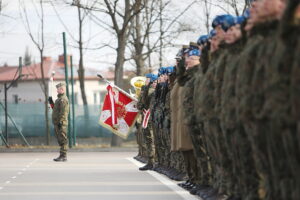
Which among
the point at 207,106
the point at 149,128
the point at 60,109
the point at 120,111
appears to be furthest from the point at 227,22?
the point at 120,111

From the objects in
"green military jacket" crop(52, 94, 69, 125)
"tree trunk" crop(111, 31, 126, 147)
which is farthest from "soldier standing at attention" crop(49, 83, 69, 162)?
"tree trunk" crop(111, 31, 126, 147)

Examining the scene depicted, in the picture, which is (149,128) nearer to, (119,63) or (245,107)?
(245,107)

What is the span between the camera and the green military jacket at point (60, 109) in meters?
27.0

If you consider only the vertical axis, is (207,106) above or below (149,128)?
above

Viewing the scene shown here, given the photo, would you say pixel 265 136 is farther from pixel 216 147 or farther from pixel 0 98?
pixel 0 98

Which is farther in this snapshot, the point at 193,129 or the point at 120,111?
the point at 120,111

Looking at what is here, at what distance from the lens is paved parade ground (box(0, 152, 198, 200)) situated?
15062 millimetres

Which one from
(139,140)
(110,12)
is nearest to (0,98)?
(110,12)

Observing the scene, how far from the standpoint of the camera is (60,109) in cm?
2722

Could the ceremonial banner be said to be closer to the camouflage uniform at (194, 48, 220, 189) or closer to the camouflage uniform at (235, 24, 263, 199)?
the camouflage uniform at (194, 48, 220, 189)

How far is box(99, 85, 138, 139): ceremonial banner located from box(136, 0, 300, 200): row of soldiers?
12409mm

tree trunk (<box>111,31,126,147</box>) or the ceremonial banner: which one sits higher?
tree trunk (<box>111,31,126,147</box>)

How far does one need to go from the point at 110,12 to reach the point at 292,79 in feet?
113

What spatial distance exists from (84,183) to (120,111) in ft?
32.9
